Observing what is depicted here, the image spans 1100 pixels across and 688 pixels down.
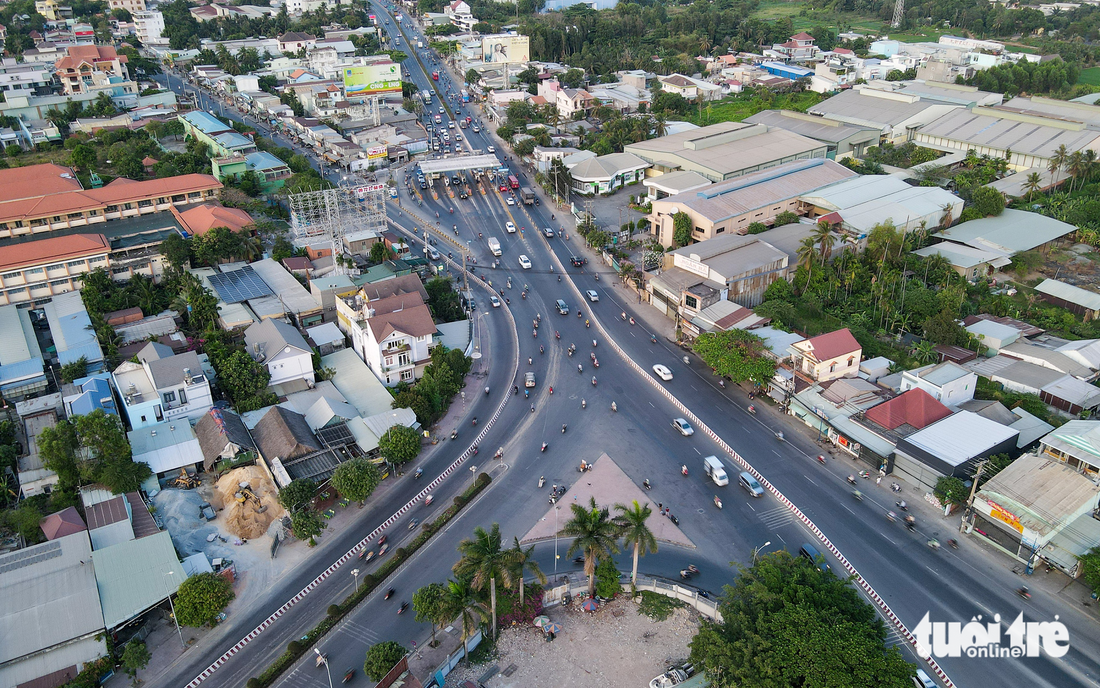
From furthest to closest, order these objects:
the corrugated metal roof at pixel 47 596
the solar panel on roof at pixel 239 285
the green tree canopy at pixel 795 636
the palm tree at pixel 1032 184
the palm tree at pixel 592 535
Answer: the palm tree at pixel 1032 184, the solar panel on roof at pixel 239 285, the palm tree at pixel 592 535, the corrugated metal roof at pixel 47 596, the green tree canopy at pixel 795 636

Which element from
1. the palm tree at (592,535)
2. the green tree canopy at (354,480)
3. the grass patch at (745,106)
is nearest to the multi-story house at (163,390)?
the green tree canopy at (354,480)

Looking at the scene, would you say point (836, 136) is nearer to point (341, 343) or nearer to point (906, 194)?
point (906, 194)

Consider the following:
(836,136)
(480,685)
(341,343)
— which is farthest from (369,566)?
(836,136)

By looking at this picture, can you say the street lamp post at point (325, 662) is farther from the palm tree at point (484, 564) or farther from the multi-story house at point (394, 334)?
the multi-story house at point (394, 334)

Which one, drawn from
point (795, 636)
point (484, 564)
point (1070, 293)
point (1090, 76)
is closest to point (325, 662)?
point (484, 564)

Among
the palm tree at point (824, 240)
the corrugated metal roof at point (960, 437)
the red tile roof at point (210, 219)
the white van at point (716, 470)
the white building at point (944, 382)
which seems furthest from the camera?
the red tile roof at point (210, 219)

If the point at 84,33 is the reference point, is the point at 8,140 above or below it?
below

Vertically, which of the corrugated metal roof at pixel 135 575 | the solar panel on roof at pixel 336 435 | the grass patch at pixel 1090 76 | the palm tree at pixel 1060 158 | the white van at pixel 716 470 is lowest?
the white van at pixel 716 470

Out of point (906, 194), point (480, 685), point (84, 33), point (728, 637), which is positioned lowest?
point (480, 685)
